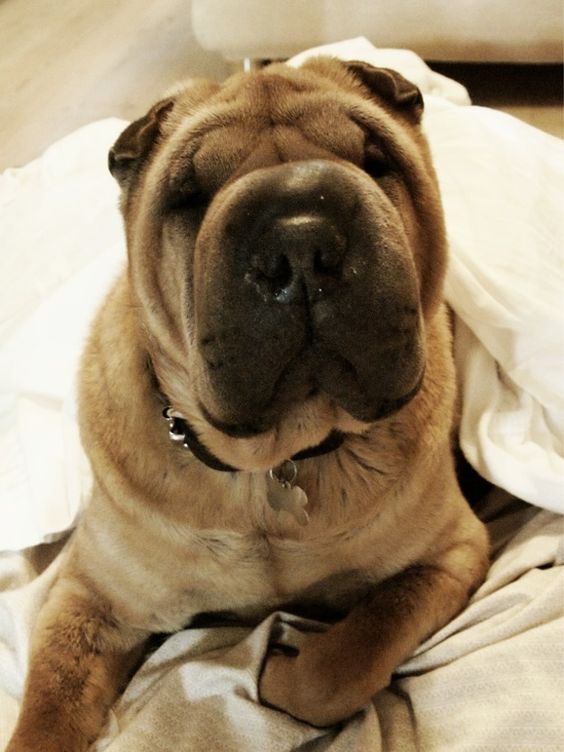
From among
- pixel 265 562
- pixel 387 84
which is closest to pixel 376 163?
pixel 387 84

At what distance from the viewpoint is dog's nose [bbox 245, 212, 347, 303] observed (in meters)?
0.80

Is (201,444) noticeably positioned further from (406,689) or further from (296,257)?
(406,689)

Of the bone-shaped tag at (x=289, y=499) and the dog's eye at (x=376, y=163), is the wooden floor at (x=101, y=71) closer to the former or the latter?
the dog's eye at (x=376, y=163)

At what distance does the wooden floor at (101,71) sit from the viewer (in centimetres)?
318

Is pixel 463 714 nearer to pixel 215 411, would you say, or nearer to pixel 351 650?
pixel 351 650

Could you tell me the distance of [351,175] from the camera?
87cm

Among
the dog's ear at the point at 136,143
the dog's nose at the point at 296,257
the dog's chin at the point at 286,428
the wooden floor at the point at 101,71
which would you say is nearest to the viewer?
the dog's nose at the point at 296,257

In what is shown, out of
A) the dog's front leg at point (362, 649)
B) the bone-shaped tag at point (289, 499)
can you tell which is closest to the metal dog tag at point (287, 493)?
the bone-shaped tag at point (289, 499)

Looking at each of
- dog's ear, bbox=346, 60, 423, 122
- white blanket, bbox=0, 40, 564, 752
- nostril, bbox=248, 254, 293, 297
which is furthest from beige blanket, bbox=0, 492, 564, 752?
dog's ear, bbox=346, 60, 423, 122

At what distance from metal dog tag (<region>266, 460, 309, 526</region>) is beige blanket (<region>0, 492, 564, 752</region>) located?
0.70 ft

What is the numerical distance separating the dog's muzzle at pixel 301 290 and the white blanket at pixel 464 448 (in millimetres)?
480

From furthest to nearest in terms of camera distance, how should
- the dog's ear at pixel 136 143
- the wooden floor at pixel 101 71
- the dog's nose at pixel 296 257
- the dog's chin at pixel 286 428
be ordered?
the wooden floor at pixel 101 71
the dog's ear at pixel 136 143
the dog's chin at pixel 286 428
the dog's nose at pixel 296 257

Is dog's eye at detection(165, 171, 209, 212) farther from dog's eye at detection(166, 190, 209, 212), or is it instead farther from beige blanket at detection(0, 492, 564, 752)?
beige blanket at detection(0, 492, 564, 752)

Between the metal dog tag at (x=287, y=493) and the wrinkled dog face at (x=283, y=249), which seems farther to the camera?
the metal dog tag at (x=287, y=493)
